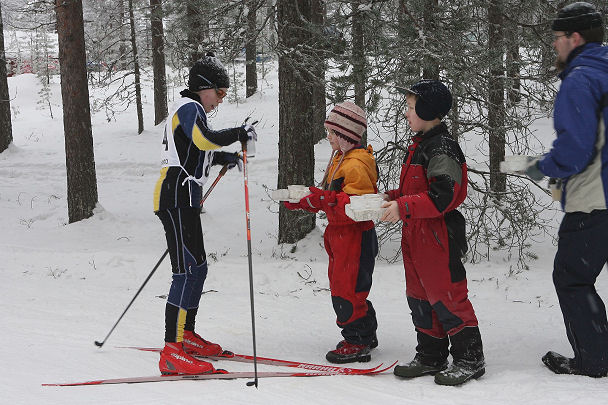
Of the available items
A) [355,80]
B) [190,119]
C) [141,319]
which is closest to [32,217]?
[141,319]

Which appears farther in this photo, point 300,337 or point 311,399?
point 300,337

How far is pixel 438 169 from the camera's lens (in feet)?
12.5

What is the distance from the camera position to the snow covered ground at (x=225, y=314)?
12.0 ft

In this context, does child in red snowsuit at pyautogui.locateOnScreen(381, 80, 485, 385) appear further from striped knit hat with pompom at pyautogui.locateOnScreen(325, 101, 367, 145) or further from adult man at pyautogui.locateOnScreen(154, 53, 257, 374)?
adult man at pyautogui.locateOnScreen(154, 53, 257, 374)

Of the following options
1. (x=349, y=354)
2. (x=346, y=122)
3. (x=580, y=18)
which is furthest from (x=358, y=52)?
(x=349, y=354)

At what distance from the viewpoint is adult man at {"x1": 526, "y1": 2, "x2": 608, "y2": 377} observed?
337 centimetres

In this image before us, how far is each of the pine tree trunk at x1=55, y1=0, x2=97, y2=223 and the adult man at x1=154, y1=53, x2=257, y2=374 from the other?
7.08 metres

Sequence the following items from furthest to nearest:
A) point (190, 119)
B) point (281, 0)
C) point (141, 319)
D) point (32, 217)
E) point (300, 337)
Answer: point (32, 217) → point (281, 0) → point (141, 319) → point (300, 337) → point (190, 119)

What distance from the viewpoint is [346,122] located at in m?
4.45

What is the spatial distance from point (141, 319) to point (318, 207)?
2.86m

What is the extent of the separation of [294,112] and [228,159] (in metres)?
3.52

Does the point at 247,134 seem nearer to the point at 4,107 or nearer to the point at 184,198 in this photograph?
the point at 184,198

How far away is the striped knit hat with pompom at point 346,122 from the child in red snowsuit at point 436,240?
0.49 m

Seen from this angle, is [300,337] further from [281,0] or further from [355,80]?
[281,0]
